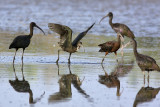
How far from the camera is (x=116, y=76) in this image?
40.7 feet

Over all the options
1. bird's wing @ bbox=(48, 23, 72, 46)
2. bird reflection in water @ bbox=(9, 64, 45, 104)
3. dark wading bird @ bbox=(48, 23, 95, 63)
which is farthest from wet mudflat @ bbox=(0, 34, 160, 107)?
bird's wing @ bbox=(48, 23, 72, 46)

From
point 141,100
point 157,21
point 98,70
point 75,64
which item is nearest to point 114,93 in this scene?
point 141,100

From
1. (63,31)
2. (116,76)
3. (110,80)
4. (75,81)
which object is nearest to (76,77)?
(75,81)

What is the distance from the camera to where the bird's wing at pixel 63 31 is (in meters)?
14.5

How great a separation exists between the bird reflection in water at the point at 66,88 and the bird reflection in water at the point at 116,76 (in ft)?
2.12

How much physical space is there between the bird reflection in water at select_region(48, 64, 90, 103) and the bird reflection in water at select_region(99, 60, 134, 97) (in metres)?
0.65

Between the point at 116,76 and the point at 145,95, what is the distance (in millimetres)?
2311

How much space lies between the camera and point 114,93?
1026 centimetres

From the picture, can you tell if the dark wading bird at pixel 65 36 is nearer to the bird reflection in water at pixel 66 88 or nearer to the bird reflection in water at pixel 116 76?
the bird reflection in water at pixel 116 76

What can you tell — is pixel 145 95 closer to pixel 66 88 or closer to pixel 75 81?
pixel 66 88

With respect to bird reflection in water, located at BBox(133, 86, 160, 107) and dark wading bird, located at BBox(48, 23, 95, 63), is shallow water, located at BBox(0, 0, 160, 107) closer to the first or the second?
bird reflection in water, located at BBox(133, 86, 160, 107)

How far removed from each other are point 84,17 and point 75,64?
16559 mm

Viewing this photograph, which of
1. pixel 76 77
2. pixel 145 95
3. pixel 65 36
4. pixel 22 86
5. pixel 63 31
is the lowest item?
pixel 145 95

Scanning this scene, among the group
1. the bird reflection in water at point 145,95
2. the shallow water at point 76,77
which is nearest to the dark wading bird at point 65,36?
the shallow water at point 76,77
